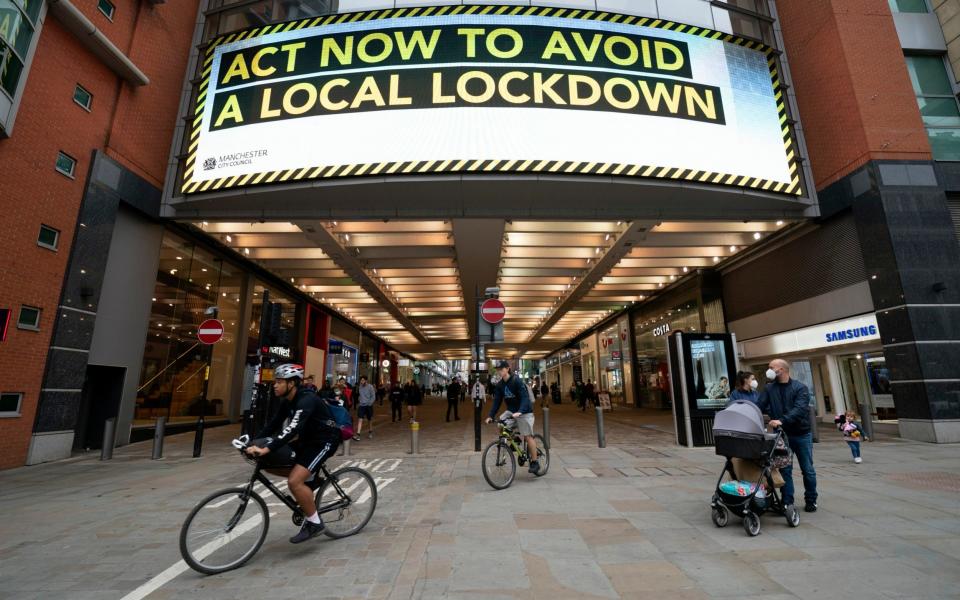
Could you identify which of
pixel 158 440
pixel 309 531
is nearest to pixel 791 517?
pixel 309 531

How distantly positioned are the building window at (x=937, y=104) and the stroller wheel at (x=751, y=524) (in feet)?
47.6

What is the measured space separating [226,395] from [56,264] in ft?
30.9

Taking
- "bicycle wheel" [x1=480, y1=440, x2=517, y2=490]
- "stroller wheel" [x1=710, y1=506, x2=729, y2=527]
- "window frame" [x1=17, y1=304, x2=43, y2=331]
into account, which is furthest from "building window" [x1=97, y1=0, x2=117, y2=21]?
"stroller wheel" [x1=710, y1=506, x2=729, y2=527]

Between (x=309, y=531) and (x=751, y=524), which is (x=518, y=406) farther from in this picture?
(x=309, y=531)

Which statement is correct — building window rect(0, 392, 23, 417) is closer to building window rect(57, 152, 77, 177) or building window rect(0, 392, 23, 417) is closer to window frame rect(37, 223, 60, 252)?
window frame rect(37, 223, 60, 252)

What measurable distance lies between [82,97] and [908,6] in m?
24.5

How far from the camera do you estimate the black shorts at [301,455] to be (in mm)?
3902

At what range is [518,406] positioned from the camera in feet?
22.5

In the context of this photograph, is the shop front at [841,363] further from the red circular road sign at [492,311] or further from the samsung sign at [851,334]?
the red circular road sign at [492,311]

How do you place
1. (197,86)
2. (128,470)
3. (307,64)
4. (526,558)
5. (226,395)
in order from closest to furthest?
(526,558)
(128,470)
(307,64)
(197,86)
(226,395)

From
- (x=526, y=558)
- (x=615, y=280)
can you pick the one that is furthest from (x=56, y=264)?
(x=615, y=280)

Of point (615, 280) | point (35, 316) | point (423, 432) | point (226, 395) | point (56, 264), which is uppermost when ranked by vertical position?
point (615, 280)

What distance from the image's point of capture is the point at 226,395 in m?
17.6

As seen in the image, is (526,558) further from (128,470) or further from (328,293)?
(328,293)
